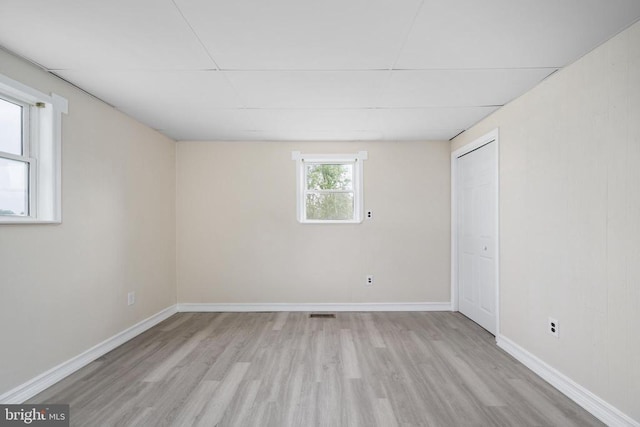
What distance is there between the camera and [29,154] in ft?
8.07

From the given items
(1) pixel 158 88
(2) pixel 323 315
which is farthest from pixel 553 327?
(1) pixel 158 88

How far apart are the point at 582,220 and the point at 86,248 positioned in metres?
3.82

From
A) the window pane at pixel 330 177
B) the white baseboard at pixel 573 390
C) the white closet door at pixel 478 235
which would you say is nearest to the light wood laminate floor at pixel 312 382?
the white baseboard at pixel 573 390

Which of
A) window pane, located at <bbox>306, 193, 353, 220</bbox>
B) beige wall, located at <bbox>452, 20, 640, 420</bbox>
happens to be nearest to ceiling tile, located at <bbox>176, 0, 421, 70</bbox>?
beige wall, located at <bbox>452, 20, 640, 420</bbox>

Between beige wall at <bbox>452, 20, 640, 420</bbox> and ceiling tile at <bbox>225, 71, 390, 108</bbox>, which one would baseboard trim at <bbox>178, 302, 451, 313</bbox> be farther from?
ceiling tile at <bbox>225, 71, 390, 108</bbox>

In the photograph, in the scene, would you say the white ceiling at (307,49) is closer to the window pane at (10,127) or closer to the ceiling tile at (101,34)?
the ceiling tile at (101,34)

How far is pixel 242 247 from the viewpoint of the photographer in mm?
4621

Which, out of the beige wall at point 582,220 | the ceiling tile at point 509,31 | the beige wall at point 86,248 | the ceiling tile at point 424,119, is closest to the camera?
the ceiling tile at point 509,31

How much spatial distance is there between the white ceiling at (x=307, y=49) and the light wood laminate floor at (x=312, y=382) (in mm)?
2307

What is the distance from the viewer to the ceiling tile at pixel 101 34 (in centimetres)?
175

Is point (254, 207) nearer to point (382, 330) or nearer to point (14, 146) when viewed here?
point (382, 330)

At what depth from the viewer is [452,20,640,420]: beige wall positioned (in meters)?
1.94

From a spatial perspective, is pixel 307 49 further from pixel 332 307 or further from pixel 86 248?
pixel 332 307

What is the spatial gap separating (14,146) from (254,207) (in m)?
2.61
